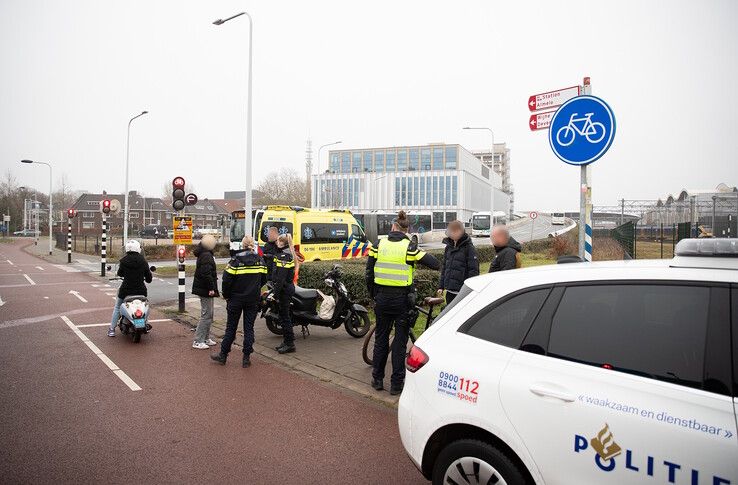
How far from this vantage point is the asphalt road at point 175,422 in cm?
372

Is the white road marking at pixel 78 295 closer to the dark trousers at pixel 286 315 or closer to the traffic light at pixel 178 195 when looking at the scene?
the traffic light at pixel 178 195

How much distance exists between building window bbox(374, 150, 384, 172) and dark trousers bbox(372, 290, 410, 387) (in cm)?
9888

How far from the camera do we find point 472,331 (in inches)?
110

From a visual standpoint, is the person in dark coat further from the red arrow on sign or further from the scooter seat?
the scooter seat

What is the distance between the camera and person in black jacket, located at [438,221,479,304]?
6.08 metres

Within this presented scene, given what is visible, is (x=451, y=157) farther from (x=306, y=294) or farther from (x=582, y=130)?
(x=582, y=130)

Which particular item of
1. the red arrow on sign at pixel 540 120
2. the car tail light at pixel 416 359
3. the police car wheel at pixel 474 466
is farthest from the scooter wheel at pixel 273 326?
the police car wheel at pixel 474 466

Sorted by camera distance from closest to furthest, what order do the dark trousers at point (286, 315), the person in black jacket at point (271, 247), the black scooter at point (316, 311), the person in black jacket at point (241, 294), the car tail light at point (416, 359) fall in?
the car tail light at point (416, 359) → the person in black jacket at point (241, 294) → the dark trousers at point (286, 315) → the person in black jacket at point (271, 247) → the black scooter at point (316, 311)

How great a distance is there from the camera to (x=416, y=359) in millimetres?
2961

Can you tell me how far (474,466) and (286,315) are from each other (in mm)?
5138

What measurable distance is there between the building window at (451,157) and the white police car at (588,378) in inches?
3811

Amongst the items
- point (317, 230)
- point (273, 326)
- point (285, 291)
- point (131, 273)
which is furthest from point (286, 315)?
point (317, 230)

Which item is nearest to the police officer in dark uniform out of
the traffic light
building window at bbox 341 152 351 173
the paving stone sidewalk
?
the paving stone sidewalk

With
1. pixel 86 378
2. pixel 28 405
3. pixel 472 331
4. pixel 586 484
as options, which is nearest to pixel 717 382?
pixel 586 484
